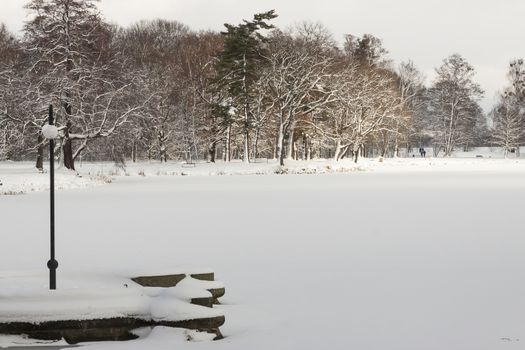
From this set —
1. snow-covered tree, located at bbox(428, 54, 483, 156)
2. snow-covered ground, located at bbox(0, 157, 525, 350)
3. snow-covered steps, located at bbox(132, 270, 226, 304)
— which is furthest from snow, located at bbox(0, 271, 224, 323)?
snow-covered tree, located at bbox(428, 54, 483, 156)

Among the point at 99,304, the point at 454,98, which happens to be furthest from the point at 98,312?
the point at 454,98

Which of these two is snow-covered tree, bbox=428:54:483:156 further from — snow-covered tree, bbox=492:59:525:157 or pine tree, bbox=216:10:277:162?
pine tree, bbox=216:10:277:162

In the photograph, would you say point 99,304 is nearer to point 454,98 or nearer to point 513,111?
point 454,98

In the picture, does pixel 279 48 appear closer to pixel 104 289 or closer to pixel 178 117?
pixel 178 117

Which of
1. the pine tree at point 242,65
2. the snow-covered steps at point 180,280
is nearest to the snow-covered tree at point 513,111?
the pine tree at point 242,65

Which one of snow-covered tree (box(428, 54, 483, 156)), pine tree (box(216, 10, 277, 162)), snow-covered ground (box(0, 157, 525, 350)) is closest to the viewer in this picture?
snow-covered ground (box(0, 157, 525, 350))

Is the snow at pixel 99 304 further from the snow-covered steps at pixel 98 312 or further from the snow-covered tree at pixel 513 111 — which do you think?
the snow-covered tree at pixel 513 111

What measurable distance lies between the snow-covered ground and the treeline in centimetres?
1262

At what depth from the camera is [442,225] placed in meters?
14.1

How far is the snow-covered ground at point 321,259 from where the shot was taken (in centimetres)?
587

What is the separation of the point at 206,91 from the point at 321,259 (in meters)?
47.6

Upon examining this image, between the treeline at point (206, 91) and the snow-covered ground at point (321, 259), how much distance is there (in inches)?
497

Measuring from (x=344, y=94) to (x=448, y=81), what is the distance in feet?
104

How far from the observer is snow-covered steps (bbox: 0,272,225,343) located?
5.09 m
